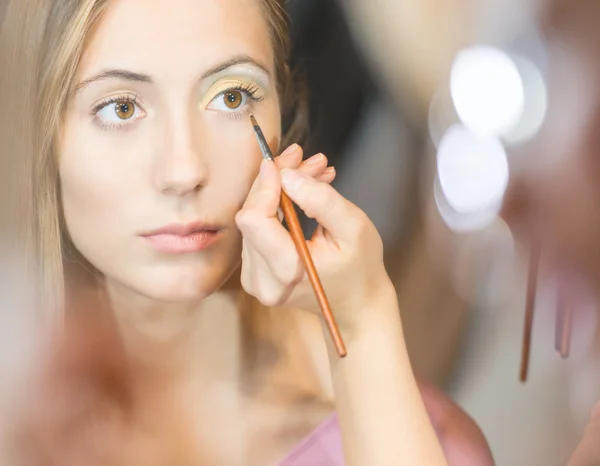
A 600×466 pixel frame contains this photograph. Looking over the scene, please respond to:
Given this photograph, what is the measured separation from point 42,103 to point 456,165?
0.43 meters

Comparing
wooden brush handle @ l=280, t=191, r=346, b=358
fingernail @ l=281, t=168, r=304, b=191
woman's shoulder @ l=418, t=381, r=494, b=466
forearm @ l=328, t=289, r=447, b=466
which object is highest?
fingernail @ l=281, t=168, r=304, b=191

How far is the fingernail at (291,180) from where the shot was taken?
52 centimetres

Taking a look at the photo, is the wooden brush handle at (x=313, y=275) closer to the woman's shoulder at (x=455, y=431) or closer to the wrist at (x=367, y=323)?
the wrist at (x=367, y=323)

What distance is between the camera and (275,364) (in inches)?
27.7

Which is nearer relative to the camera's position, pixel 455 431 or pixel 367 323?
pixel 367 323

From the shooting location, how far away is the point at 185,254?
0.57m

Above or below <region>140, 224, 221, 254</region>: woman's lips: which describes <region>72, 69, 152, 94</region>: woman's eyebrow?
above

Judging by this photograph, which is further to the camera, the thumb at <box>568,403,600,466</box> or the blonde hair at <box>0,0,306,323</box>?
the thumb at <box>568,403,600,466</box>

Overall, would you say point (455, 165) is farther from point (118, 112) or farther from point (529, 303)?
point (118, 112)

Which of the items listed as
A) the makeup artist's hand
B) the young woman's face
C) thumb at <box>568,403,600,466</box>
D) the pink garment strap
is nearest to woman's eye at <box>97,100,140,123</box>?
the young woman's face

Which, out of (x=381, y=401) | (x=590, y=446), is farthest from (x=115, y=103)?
(x=590, y=446)

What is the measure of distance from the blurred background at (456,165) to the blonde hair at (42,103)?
0.12 metres

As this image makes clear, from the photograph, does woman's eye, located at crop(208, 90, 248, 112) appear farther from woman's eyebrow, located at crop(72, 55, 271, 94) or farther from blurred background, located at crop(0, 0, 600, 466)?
blurred background, located at crop(0, 0, 600, 466)

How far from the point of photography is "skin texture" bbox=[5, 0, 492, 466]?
53 centimetres
